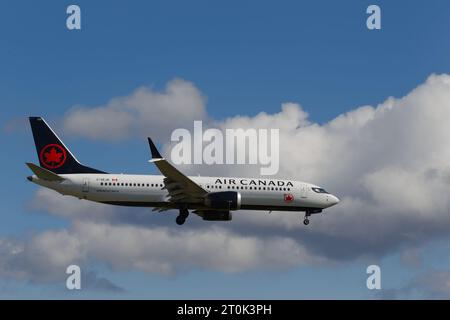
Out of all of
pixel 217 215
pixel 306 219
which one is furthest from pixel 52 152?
pixel 306 219

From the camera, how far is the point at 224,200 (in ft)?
237

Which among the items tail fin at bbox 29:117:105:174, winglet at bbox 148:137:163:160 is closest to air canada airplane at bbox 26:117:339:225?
tail fin at bbox 29:117:105:174

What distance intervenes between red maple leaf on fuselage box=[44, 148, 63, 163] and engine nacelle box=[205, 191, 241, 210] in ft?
48.4

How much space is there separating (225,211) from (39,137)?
1913cm

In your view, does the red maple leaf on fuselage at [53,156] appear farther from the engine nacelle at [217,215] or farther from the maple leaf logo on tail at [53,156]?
the engine nacelle at [217,215]

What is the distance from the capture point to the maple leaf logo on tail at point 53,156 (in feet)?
248

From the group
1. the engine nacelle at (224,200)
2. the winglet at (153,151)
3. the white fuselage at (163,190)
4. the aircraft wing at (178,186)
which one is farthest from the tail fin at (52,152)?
the engine nacelle at (224,200)

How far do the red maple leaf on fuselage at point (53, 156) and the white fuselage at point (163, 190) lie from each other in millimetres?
2858

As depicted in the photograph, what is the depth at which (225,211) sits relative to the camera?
76.6 m

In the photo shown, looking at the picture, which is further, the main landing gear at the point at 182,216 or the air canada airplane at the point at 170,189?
the main landing gear at the point at 182,216
